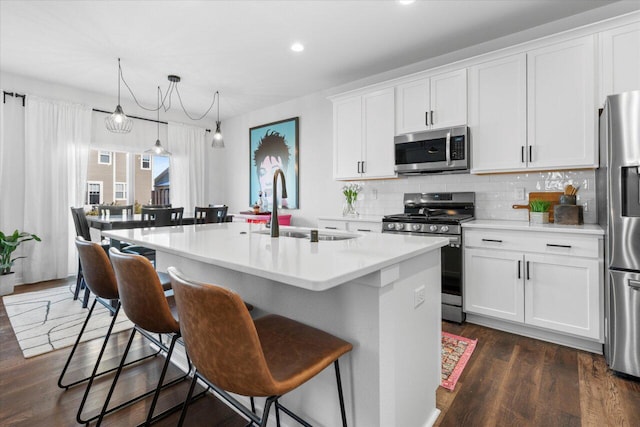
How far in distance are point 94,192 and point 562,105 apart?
6.01 meters

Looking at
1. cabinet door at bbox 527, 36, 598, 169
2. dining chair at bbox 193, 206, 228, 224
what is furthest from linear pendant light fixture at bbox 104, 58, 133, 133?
cabinet door at bbox 527, 36, 598, 169

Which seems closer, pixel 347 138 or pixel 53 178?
pixel 347 138

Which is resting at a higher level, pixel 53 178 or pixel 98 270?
pixel 53 178

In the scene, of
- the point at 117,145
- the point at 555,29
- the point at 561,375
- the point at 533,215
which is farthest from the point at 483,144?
the point at 117,145

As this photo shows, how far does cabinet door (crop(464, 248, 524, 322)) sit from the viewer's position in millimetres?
2633

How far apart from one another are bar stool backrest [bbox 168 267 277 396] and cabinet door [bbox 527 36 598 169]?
283 cm

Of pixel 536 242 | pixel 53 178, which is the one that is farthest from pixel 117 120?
pixel 536 242

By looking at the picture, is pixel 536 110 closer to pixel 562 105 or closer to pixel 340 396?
pixel 562 105

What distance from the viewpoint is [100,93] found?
4875mm

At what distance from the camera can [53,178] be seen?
14.4 feet

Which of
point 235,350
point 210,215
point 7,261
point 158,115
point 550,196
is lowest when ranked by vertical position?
point 7,261

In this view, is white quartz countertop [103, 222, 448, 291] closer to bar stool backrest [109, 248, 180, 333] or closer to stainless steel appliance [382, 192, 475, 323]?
bar stool backrest [109, 248, 180, 333]

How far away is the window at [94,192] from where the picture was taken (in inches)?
197

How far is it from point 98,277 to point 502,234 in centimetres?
289
